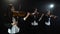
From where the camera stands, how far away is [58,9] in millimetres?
1340

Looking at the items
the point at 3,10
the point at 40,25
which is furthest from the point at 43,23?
the point at 3,10

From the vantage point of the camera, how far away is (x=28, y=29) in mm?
1230

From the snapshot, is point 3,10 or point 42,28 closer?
point 3,10

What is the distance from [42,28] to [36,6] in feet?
0.73

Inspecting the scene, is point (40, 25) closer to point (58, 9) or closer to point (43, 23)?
point (43, 23)

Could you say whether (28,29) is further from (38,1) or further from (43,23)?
(38,1)

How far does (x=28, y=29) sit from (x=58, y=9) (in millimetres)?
379

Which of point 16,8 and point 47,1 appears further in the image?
point 47,1

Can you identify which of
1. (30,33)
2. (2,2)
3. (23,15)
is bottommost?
(30,33)

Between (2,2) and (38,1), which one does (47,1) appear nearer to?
(38,1)

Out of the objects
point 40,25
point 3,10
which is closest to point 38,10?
point 40,25

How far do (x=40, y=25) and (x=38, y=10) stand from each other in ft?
0.48

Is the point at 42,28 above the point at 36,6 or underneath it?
underneath

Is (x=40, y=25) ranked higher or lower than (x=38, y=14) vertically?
lower
